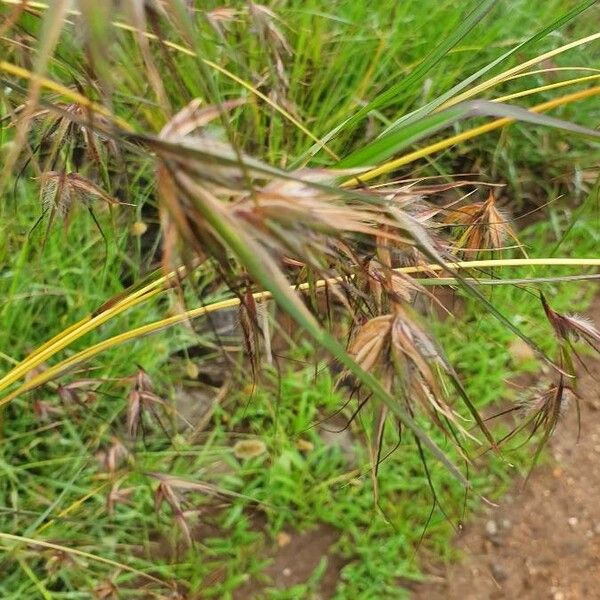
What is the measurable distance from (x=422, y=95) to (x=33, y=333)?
1.00 metres

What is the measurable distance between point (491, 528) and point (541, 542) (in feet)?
0.33

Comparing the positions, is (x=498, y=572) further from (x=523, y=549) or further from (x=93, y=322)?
(x=93, y=322)

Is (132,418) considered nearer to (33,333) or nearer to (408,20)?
(33,333)

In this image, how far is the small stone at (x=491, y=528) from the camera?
160cm

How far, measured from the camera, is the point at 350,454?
1.64 metres

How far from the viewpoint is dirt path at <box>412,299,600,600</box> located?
153 cm

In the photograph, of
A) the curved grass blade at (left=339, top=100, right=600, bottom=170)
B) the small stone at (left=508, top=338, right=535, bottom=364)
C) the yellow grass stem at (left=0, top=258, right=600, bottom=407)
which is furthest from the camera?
the small stone at (left=508, top=338, right=535, bottom=364)

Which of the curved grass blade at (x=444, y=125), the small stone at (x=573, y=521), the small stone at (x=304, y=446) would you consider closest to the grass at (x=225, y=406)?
the small stone at (x=304, y=446)

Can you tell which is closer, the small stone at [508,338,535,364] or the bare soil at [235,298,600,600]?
the bare soil at [235,298,600,600]

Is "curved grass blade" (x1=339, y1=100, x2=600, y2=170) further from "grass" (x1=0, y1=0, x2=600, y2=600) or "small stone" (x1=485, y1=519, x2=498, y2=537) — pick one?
"small stone" (x1=485, y1=519, x2=498, y2=537)

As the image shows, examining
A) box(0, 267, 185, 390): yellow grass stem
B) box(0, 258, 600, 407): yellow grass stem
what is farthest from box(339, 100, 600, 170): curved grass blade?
box(0, 267, 185, 390): yellow grass stem

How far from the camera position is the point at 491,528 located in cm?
160

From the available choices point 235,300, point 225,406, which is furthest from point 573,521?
point 235,300

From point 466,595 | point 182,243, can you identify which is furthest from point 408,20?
point 182,243
